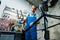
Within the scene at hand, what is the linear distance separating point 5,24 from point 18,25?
0.43 metres

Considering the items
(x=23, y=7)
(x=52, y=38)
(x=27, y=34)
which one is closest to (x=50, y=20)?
(x=52, y=38)

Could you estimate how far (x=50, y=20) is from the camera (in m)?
2.45

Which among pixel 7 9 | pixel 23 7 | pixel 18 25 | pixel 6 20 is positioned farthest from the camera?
pixel 23 7

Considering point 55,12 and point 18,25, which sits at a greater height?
point 55,12

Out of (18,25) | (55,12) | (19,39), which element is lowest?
(19,39)

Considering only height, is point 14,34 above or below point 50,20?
below

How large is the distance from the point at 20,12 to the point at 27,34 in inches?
57.7

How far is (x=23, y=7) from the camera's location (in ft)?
12.5

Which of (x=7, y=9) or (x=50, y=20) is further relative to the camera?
(x=7, y=9)

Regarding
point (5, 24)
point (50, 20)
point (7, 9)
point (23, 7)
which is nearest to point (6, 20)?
point (5, 24)

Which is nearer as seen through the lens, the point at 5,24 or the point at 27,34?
the point at 27,34

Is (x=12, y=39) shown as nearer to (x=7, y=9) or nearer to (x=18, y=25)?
(x=18, y=25)

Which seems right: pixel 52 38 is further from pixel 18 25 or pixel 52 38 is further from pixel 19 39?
pixel 18 25

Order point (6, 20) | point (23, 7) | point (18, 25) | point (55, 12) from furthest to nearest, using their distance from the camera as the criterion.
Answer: point (23, 7)
point (6, 20)
point (18, 25)
point (55, 12)
